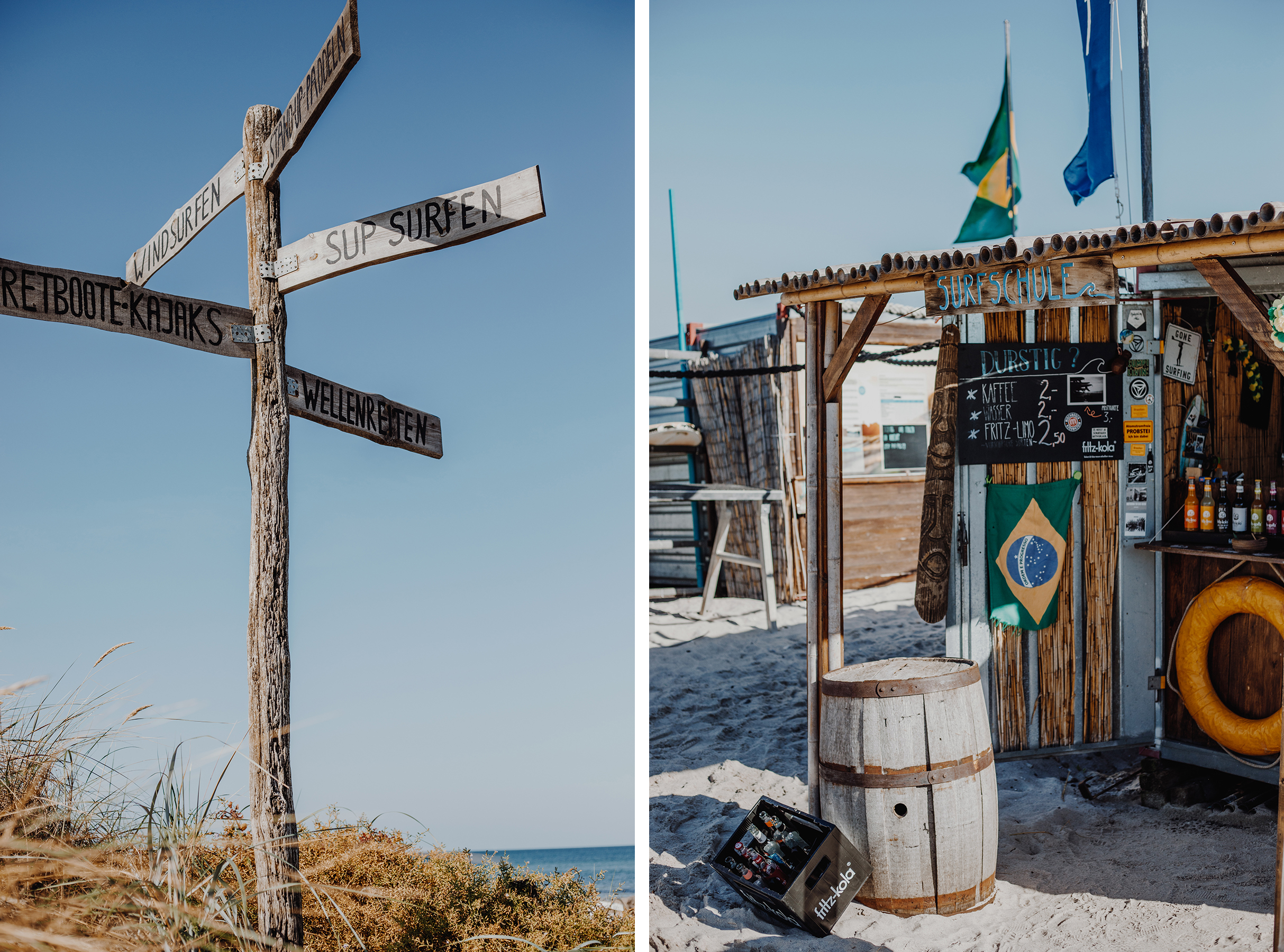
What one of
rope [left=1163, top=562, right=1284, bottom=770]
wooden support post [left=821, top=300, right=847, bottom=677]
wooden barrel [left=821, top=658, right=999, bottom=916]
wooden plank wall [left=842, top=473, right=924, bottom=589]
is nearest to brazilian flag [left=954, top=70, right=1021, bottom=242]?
wooden plank wall [left=842, top=473, right=924, bottom=589]

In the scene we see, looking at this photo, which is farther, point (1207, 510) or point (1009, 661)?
point (1009, 661)

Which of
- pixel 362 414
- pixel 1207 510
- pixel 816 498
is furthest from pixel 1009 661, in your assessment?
pixel 362 414

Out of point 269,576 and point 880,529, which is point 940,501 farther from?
point 880,529

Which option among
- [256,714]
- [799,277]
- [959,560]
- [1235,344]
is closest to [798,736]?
[959,560]

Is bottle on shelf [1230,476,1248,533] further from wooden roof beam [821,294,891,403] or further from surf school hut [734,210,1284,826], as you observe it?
wooden roof beam [821,294,891,403]

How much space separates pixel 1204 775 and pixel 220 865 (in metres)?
5.12

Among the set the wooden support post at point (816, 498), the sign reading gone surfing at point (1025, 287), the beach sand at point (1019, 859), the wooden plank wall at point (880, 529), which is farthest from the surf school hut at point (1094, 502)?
the wooden plank wall at point (880, 529)

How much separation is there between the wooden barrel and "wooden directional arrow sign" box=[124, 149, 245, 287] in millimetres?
3096

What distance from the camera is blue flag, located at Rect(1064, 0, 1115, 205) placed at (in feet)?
27.2

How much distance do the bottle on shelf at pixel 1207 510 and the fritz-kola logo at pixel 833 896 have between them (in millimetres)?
3120

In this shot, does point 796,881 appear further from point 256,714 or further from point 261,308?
point 261,308

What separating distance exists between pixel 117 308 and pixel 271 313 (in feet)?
1.49

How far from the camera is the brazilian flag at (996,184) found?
9.23 metres

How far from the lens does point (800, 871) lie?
3.64m
